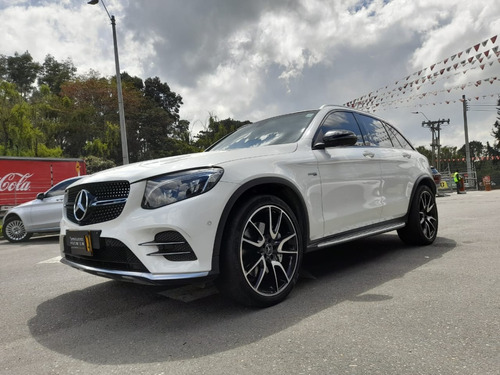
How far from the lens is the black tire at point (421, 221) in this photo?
5.07 metres

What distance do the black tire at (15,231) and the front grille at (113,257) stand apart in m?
7.93

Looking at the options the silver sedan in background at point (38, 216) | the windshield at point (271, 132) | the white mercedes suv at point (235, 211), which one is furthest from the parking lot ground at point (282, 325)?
the silver sedan in background at point (38, 216)

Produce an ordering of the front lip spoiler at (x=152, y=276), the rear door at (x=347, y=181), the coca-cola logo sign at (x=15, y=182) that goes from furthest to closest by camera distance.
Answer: the coca-cola logo sign at (x=15, y=182)
the rear door at (x=347, y=181)
the front lip spoiler at (x=152, y=276)

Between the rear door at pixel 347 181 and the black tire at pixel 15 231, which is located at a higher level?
the rear door at pixel 347 181

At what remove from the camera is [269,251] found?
10.2 ft

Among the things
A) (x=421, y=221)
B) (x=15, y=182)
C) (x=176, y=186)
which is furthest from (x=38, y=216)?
(x=421, y=221)

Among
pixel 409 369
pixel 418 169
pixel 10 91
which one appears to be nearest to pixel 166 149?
pixel 10 91

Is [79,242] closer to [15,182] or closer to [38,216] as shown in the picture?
[38,216]

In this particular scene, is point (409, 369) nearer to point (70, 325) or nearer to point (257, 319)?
point (257, 319)

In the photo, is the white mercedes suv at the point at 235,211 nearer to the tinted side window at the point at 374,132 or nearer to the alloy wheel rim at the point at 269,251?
the alloy wheel rim at the point at 269,251

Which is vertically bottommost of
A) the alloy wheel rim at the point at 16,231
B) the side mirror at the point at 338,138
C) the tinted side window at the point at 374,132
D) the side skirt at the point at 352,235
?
the alloy wheel rim at the point at 16,231

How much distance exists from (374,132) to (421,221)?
4.58ft

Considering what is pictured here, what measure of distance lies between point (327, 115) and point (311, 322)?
2228mm

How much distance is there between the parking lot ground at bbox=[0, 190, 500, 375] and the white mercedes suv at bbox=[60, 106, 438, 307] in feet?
1.26
